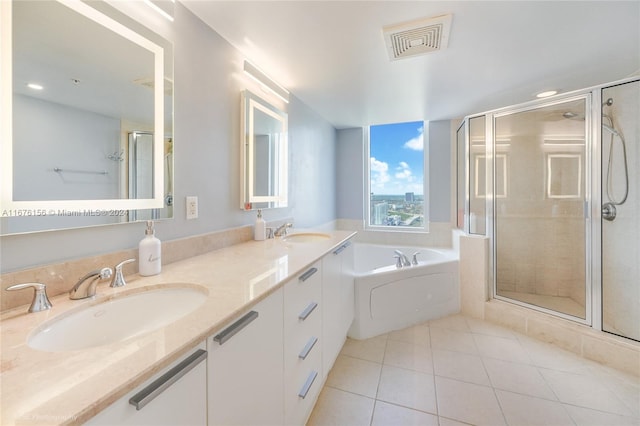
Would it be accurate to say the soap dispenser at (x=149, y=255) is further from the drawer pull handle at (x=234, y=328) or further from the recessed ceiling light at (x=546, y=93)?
the recessed ceiling light at (x=546, y=93)

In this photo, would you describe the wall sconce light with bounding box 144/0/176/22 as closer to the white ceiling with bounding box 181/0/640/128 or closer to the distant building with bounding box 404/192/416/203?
the white ceiling with bounding box 181/0/640/128

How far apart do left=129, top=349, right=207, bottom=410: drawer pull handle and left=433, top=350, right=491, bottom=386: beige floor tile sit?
175 cm

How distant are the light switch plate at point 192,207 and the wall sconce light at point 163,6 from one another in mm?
851

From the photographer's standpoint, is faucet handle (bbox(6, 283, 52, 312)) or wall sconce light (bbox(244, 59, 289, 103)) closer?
faucet handle (bbox(6, 283, 52, 312))

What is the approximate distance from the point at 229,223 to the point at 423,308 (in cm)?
197

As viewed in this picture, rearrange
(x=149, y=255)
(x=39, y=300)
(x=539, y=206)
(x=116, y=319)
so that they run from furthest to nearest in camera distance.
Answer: (x=539, y=206), (x=149, y=255), (x=116, y=319), (x=39, y=300)

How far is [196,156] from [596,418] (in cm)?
254

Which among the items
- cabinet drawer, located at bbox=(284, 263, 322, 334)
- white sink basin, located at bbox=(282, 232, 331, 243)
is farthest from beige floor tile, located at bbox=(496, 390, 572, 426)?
white sink basin, located at bbox=(282, 232, 331, 243)

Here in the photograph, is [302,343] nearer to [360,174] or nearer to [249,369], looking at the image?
[249,369]

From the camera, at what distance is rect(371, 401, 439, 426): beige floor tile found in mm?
1393

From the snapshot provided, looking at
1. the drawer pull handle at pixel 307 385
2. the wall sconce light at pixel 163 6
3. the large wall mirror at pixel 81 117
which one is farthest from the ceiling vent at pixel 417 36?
the drawer pull handle at pixel 307 385

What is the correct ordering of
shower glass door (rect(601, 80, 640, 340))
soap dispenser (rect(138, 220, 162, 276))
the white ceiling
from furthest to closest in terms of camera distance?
1. shower glass door (rect(601, 80, 640, 340))
2. the white ceiling
3. soap dispenser (rect(138, 220, 162, 276))

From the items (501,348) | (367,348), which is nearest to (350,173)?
(367,348)

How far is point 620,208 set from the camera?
6.59ft
